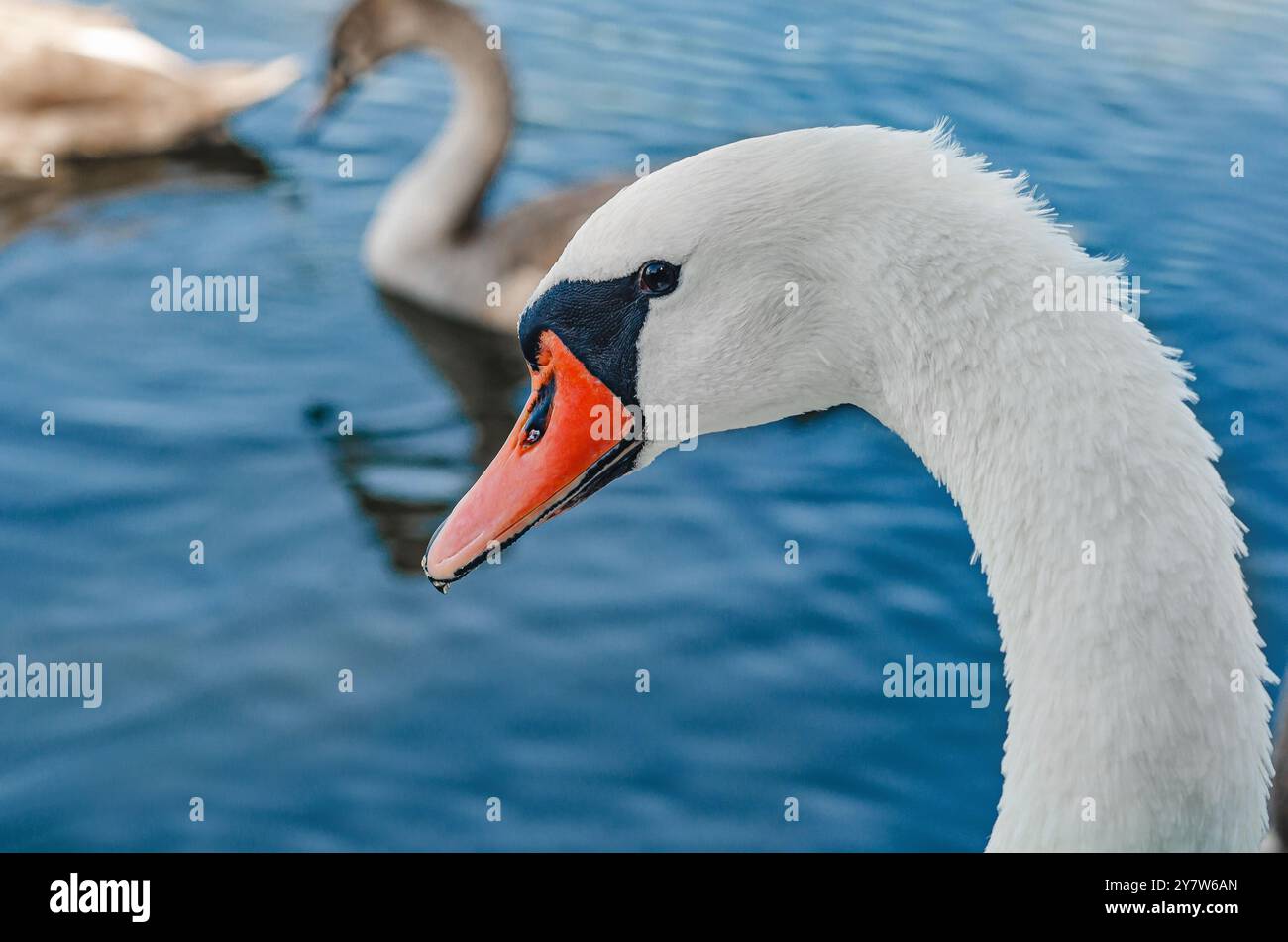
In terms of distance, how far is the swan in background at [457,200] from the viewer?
7.56 metres

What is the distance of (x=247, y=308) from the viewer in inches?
302

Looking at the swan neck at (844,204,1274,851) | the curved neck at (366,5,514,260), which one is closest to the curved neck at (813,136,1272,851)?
the swan neck at (844,204,1274,851)

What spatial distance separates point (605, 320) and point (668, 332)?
0.10 metres

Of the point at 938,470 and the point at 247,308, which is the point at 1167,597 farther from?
the point at 247,308

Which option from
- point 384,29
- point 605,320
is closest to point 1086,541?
point 605,320

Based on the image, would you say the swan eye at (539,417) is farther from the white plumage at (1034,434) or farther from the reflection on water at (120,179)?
the reflection on water at (120,179)

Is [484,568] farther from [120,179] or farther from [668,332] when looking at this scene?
[120,179]

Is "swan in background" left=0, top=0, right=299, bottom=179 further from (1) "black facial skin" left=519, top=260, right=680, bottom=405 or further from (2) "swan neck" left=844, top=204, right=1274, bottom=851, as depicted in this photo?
(2) "swan neck" left=844, top=204, right=1274, bottom=851

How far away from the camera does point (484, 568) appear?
6.14m

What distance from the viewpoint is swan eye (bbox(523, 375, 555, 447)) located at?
9.23ft

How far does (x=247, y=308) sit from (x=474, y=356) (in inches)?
44.2

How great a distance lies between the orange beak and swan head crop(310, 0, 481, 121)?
19.9 ft

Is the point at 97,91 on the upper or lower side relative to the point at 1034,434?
upper
